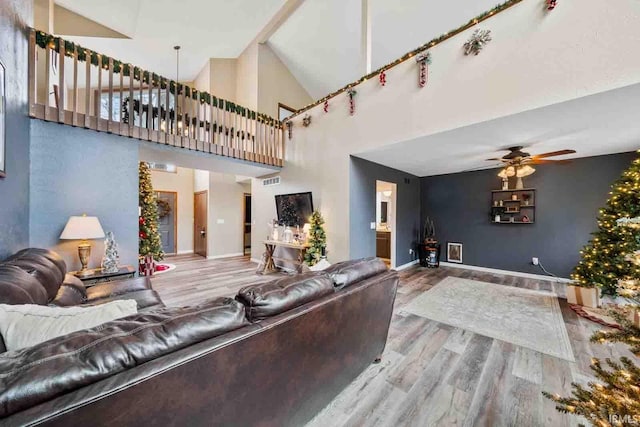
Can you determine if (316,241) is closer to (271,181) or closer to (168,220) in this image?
(271,181)

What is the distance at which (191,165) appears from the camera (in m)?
4.89

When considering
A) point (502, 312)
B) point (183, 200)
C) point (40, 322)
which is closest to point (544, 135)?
point (502, 312)

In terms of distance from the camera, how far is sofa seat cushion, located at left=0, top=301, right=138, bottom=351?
881 millimetres

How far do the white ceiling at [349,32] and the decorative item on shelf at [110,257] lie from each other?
4.70 metres

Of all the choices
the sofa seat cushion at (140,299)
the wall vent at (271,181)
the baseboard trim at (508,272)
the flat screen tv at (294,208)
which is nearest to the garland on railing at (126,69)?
the wall vent at (271,181)

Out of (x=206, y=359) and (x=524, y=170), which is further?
(x=524, y=170)

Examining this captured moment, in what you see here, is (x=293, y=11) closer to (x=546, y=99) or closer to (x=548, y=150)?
(x=546, y=99)

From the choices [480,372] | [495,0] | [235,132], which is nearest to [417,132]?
[480,372]

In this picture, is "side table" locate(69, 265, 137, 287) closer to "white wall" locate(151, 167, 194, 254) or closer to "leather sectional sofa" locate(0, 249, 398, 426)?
"leather sectional sofa" locate(0, 249, 398, 426)

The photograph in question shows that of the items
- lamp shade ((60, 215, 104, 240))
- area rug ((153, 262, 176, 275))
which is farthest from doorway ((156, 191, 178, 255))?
lamp shade ((60, 215, 104, 240))

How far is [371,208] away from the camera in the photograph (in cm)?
462

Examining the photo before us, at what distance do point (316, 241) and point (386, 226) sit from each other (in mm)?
2799

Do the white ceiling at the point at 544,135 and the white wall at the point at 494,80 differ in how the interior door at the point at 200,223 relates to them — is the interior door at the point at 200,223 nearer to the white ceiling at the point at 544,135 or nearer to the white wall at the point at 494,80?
the white wall at the point at 494,80

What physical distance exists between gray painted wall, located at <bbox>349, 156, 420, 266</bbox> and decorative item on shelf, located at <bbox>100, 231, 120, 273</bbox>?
3.27 metres
